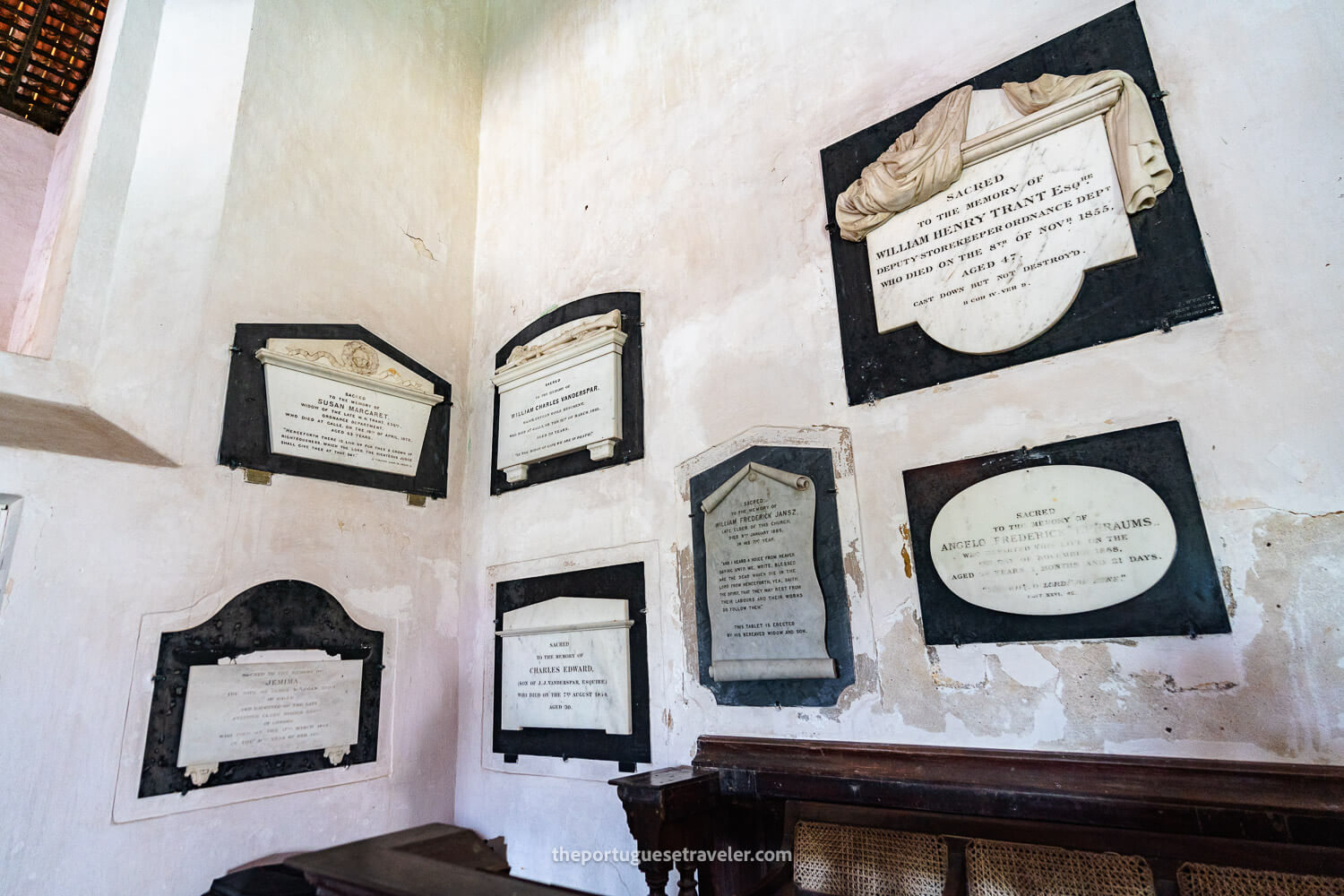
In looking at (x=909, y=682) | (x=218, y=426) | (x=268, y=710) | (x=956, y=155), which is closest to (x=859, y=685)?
(x=909, y=682)

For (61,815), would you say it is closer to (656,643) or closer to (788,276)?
(656,643)

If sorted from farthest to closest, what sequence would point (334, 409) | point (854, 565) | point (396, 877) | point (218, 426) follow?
point (334, 409)
point (218, 426)
point (854, 565)
point (396, 877)

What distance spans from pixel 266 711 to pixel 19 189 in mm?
4128

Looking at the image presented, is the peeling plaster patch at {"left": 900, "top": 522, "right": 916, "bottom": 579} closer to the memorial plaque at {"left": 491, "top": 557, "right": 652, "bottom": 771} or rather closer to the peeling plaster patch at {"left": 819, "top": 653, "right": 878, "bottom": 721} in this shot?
the peeling plaster patch at {"left": 819, "top": 653, "right": 878, "bottom": 721}

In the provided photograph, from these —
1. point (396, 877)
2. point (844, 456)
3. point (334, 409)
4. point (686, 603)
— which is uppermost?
point (334, 409)

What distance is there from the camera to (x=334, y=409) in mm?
3566

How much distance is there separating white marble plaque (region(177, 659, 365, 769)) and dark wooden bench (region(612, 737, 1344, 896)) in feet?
5.39

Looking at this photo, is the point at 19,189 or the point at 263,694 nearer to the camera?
the point at 263,694

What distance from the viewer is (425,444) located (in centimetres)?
396

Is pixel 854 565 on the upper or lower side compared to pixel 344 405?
lower

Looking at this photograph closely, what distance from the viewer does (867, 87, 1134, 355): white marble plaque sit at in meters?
2.31

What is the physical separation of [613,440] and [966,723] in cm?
189

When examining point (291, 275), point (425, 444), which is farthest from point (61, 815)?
point (291, 275)

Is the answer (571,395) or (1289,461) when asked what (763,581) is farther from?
(1289,461)
